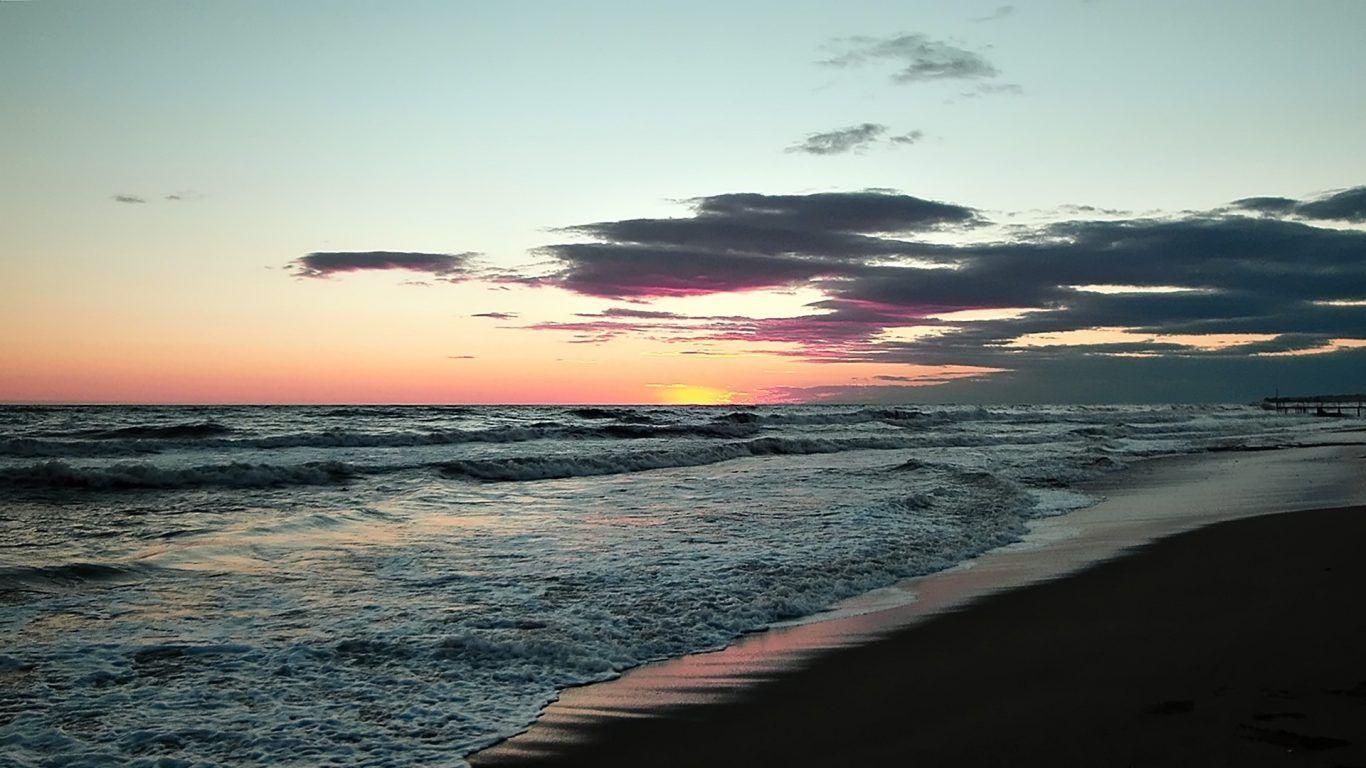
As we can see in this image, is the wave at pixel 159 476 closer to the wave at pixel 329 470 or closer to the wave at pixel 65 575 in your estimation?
the wave at pixel 329 470

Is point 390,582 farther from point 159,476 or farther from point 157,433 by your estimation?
point 157,433

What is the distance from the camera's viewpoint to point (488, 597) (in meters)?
8.02

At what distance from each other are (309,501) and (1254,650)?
14.7 metres

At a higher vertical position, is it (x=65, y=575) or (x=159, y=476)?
(x=159, y=476)

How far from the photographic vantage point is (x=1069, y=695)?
16.5 ft

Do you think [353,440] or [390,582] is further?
[353,440]

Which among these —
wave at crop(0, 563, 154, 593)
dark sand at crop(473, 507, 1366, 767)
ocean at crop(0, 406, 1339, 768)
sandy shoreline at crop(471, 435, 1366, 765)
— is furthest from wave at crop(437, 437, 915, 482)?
dark sand at crop(473, 507, 1366, 767)

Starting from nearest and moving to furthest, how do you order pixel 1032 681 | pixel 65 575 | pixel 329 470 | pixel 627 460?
1. pixel 1032 681
2. pixel 65 575
3. pixel 329 470
4. pixel 627 460

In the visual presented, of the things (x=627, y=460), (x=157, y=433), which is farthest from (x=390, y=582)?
(x=157, y=433)

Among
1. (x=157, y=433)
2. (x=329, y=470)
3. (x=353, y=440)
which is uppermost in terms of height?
(x=157, y=433)

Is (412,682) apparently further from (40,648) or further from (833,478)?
(833,478)

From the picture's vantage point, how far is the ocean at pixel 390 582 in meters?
5.11

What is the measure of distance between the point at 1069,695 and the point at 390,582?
20.9 feet

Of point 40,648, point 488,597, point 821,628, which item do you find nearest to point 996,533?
point 821,628
